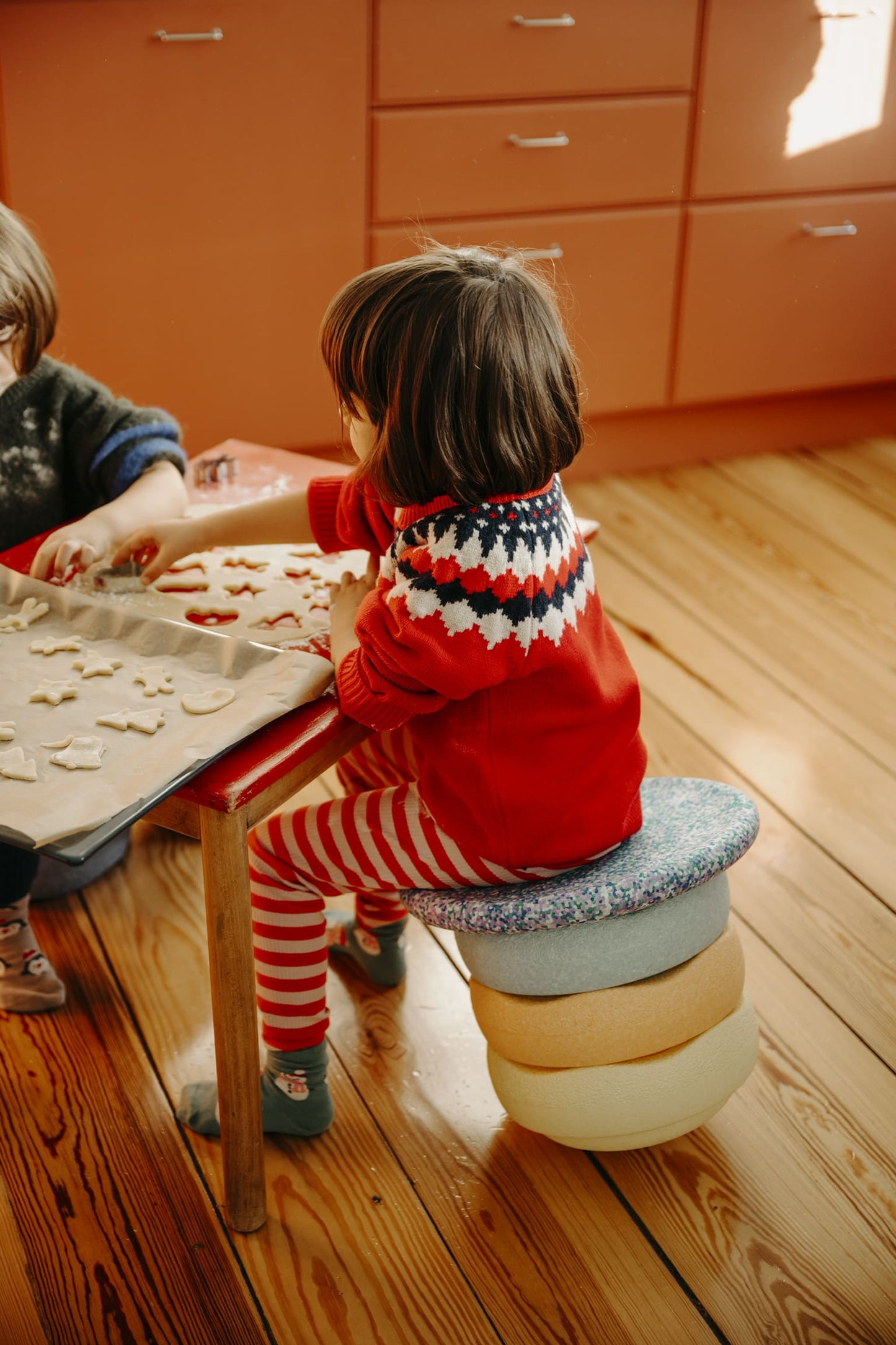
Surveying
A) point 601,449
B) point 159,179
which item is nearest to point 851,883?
point 601,449

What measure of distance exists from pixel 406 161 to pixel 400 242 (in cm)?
13

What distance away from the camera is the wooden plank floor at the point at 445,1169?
3.51 feet

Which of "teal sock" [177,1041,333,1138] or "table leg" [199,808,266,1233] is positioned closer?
"table leg" [199,808,266,1233]

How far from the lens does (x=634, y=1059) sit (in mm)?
1102

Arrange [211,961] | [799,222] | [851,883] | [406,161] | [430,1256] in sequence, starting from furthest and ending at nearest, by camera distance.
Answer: [799,222] → [406,161] → [851,883] → [430,1256] → [211,961]

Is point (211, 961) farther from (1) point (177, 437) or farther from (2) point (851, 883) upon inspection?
(2) point (851, 883)

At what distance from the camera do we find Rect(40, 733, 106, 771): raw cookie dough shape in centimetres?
91

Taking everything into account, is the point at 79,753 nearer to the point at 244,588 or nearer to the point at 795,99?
the point at 244,588

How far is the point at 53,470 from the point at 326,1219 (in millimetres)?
782

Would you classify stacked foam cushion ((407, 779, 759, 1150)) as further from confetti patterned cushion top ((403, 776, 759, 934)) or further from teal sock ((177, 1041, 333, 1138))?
teal sock ((177, 1041, 333, 1138))

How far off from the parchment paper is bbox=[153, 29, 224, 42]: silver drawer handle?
1.23 meters

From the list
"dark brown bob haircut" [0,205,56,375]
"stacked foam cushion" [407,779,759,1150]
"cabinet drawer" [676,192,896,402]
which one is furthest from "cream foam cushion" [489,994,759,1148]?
"cabinet drawer" [676,192,896,402]

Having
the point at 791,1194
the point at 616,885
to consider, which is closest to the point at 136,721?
the point at 616,885

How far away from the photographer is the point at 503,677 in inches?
38.5
